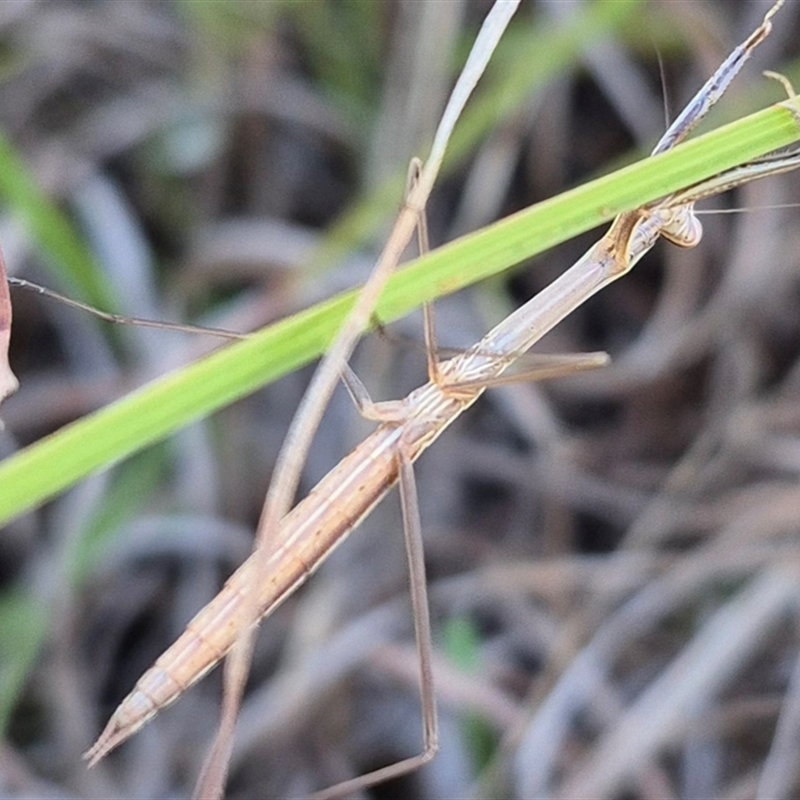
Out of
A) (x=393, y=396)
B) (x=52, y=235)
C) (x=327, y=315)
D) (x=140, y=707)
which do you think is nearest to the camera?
(x=327, y=315)

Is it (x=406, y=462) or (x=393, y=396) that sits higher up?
(x=393, y=396)

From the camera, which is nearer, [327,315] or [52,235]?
[327,315]

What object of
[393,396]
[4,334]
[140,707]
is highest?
[393,396]

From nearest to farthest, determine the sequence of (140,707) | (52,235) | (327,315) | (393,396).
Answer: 1. (327,315)
2. (140,707)
3. (52,235)
4. (393,396)

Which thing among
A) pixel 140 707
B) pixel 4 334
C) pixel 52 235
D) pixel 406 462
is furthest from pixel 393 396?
pixel 4 334

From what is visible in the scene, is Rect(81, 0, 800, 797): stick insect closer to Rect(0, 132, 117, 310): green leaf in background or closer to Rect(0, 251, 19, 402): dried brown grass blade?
Rect(0, 251, 19, 402): dried brown grass blade

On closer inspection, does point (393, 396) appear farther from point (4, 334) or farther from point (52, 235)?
point (4, 334)
